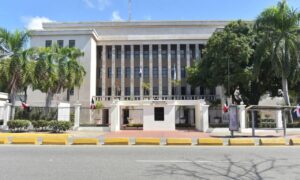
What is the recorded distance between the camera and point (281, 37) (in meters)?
29.2

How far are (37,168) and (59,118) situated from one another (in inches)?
894

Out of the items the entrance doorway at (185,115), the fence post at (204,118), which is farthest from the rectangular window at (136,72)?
the fence post at (204,118)

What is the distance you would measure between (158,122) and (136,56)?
61.4 feet

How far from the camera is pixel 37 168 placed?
29.5ft

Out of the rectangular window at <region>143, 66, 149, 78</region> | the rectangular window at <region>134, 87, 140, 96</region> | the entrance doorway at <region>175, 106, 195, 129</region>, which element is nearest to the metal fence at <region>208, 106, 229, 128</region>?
the entrance doorway at <region>175, 106, 195, 129</region>

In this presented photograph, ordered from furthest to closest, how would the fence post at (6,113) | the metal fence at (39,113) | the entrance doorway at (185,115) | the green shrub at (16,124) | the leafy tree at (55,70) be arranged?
1. the entrance doorway at (185,115)
2. the leafy tree at (55,70)
3. the metal fence at (39,113)
4. the fence post at (6,113)
5. the green shrub at (16,124)

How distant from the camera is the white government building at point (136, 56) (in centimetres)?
4584

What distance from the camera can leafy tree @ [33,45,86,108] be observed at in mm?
30291

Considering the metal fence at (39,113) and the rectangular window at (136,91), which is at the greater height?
the rectangular window at (136,91)

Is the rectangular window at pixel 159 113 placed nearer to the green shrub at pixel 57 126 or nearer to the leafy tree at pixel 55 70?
the leafy tree at pixel 55 70

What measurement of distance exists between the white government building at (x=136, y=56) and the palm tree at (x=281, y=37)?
16172 millimetres

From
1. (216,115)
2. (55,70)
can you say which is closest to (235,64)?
(216,115)

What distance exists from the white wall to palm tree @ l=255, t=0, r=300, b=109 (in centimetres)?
1080

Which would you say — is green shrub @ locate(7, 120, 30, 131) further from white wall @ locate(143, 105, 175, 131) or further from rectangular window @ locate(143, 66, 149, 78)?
rectangular window @ locate(143, 66, 149, 78)
